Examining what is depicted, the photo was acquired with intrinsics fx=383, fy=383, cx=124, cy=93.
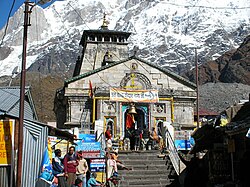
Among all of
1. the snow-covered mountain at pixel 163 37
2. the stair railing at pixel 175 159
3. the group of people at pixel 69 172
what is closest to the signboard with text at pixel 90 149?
the group of people at pixel 69 172

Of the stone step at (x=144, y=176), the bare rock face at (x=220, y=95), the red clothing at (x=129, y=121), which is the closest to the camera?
the stone step at (x=144, y=176)

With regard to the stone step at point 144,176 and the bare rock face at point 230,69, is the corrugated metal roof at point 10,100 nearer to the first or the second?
the stone step at point 144,176

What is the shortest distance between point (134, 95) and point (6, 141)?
50.1 feet

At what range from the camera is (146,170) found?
17.2m

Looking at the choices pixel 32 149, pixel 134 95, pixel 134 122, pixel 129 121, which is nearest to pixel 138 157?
pixel 129 121

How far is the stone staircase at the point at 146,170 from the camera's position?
52.8 feet

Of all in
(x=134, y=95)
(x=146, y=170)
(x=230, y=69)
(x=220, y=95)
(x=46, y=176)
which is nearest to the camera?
(x=46, y=176)

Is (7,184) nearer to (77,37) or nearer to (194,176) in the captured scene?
(194,176)

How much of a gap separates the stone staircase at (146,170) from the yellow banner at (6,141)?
19.0ft

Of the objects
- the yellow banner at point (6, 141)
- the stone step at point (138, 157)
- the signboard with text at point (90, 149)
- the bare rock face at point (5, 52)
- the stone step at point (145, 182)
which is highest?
the bare rock face at point (5, 52)

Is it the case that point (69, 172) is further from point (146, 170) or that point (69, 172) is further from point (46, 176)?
point (146, 170)

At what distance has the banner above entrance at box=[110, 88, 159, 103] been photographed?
84.7 feet

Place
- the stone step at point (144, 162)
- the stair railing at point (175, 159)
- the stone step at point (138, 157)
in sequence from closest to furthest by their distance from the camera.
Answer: the stair railing at point (175, 159) < the stone step at point (144, 162) < the stone step at point (138, 157)

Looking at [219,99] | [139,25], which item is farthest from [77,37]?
[219,99]
